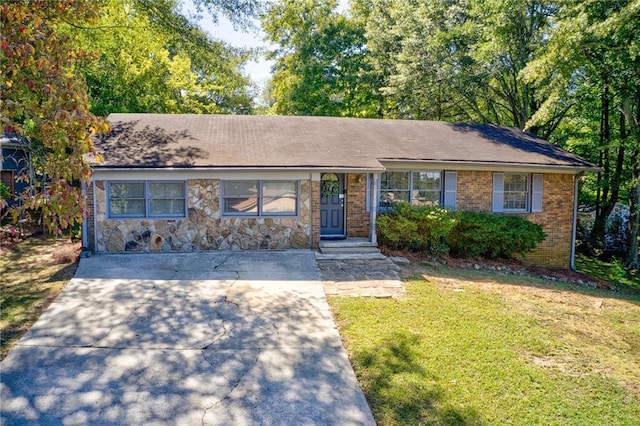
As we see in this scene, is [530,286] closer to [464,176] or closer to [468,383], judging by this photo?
[464,176]

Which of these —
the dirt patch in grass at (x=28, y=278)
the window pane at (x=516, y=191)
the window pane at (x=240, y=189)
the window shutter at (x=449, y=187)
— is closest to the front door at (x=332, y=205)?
the window pane at (x=240, y=189)

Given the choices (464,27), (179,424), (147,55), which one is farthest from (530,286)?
(147,55)

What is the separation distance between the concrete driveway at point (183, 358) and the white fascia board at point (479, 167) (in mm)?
5240

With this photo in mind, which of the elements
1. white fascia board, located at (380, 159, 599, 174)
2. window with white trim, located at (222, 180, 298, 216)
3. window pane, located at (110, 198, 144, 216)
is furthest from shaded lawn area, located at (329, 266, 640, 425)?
window pane, located at (110, 198, 144, 216)

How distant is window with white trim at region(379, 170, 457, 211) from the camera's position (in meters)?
12.9

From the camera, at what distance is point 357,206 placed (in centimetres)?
1249

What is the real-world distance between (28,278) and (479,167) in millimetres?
12066

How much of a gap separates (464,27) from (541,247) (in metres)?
10.2

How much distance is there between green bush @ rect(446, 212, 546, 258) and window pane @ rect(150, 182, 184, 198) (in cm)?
782

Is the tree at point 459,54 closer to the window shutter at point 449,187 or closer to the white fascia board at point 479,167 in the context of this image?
the white fascia board at point 479,167

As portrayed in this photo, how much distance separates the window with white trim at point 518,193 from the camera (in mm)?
13242

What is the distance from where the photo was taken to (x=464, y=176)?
42.5ft

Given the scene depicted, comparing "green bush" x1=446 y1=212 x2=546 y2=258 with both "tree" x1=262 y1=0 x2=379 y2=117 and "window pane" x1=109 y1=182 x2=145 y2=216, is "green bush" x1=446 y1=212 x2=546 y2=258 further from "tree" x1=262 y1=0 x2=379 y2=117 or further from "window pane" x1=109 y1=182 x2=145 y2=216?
"tree" x1=262 y1=0 x2=379 y2=117

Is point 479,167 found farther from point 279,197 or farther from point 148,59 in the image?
point 148,59
